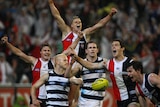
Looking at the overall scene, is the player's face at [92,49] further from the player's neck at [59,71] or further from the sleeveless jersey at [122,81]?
the player's neck at [59,71]

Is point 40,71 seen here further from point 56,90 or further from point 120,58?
point 120,58

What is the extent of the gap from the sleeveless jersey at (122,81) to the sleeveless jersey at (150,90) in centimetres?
118

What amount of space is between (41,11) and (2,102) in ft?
15.7

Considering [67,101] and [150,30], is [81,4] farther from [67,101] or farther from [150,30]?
[67,101]

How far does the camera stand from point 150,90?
13.5 metres

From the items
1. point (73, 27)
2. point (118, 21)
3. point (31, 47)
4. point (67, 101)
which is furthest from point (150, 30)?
point (67, 101)

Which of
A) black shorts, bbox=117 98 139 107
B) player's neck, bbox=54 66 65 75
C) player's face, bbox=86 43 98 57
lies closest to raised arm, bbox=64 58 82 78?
player's neck, bbox=54 66 65 75

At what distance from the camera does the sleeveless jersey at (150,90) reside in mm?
13445

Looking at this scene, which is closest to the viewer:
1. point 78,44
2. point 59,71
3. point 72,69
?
point 59,71

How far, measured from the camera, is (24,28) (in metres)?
23.3

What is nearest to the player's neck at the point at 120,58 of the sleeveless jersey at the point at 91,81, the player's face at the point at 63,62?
the sleeveless jersey at the point at 91,81

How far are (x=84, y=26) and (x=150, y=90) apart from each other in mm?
8851

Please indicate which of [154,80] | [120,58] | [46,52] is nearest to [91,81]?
[120,58]

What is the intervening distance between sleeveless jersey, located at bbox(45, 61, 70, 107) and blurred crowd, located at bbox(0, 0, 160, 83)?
6.38 metres
